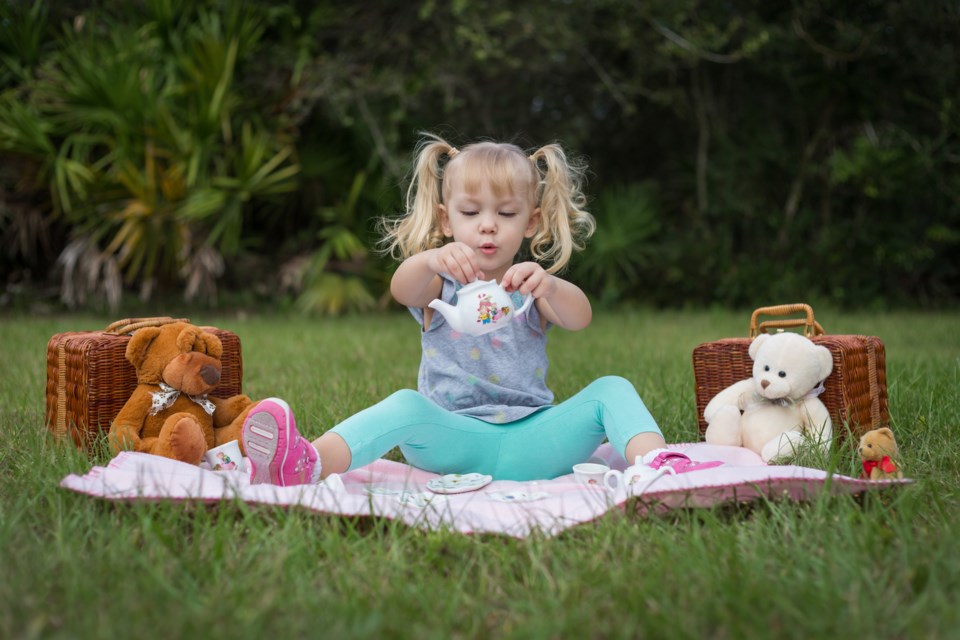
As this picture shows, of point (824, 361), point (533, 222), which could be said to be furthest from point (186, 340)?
point (824, 361)

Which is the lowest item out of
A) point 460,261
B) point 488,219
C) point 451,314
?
point 451,314

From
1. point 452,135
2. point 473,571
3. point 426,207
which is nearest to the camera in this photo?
point 473,571

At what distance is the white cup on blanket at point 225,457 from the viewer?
239 cm

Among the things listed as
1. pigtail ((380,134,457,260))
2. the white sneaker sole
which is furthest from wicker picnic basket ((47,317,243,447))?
pigtail ((380,134,457,260))

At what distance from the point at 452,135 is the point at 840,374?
6096 mm

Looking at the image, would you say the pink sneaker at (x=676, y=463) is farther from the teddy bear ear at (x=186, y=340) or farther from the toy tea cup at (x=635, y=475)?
the teddy bear ear at (x=186, y=340)

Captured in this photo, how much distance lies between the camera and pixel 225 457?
2410mm

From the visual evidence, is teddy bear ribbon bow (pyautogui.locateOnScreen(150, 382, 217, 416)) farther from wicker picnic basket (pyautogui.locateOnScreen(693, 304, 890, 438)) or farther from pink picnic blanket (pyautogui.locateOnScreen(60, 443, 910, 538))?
wicker picnic basket (pyautogui.locateOnScreen(693, 304, 890, 438))

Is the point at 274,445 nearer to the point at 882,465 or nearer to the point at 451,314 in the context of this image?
the point at 451,314

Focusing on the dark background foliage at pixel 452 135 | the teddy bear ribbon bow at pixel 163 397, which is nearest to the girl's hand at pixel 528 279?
the teddy bear ribbon bow at pixel 163 397

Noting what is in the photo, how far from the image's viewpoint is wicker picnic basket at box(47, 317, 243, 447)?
8.19ft

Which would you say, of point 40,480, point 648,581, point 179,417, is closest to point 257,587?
point 648,581

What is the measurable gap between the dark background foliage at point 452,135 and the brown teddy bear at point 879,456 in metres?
4.89

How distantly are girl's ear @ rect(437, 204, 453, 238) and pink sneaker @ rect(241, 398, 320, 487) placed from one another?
33.0 inches
